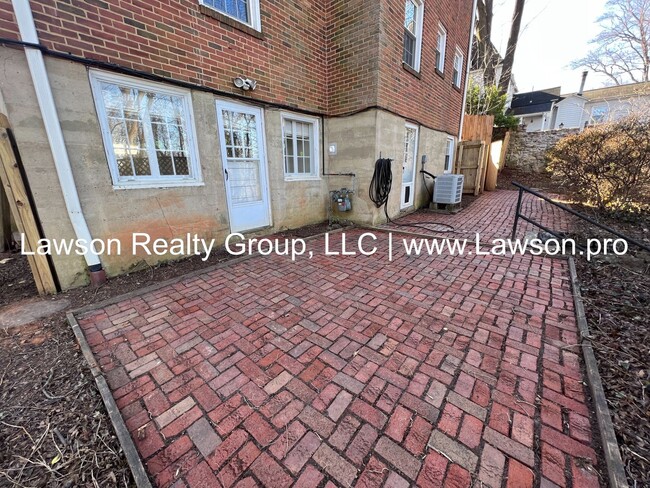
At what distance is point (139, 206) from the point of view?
3432 millimetres

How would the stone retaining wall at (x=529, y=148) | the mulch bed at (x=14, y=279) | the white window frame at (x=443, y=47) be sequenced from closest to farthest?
the mulch bed at (x=14, y=279) → the white window frame at (x=443, y=47) → the stone retaining wall at (x=529, y=148)

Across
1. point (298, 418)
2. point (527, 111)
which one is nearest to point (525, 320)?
point (298, 418)

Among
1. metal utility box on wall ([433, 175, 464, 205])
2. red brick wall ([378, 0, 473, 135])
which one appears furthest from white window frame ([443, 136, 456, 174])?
metal utility box on wall ([433, 175, 464, 205])

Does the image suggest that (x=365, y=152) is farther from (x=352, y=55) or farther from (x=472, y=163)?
(x=472, y=163)

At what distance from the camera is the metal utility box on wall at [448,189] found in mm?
6934

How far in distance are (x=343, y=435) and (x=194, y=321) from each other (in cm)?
170

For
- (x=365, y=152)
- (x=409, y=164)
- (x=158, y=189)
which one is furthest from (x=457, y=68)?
(x=158, y=189)

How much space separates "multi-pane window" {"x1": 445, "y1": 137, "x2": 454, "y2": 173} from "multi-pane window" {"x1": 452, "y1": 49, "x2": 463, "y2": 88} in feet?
5.89

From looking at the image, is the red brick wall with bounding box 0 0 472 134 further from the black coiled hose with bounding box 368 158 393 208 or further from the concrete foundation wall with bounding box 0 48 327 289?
the black coiled hose with bounding box 368 158 393 208

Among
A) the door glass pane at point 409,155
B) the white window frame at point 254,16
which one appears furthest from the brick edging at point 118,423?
the door glass pane at point 409,155

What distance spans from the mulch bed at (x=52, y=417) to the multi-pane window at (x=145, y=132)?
1853 millimetres

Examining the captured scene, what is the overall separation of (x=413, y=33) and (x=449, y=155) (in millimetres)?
4286

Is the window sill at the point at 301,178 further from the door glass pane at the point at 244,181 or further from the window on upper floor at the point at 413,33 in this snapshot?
the window on upper floor at the point at 413,33

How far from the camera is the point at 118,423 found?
4.91 ft
